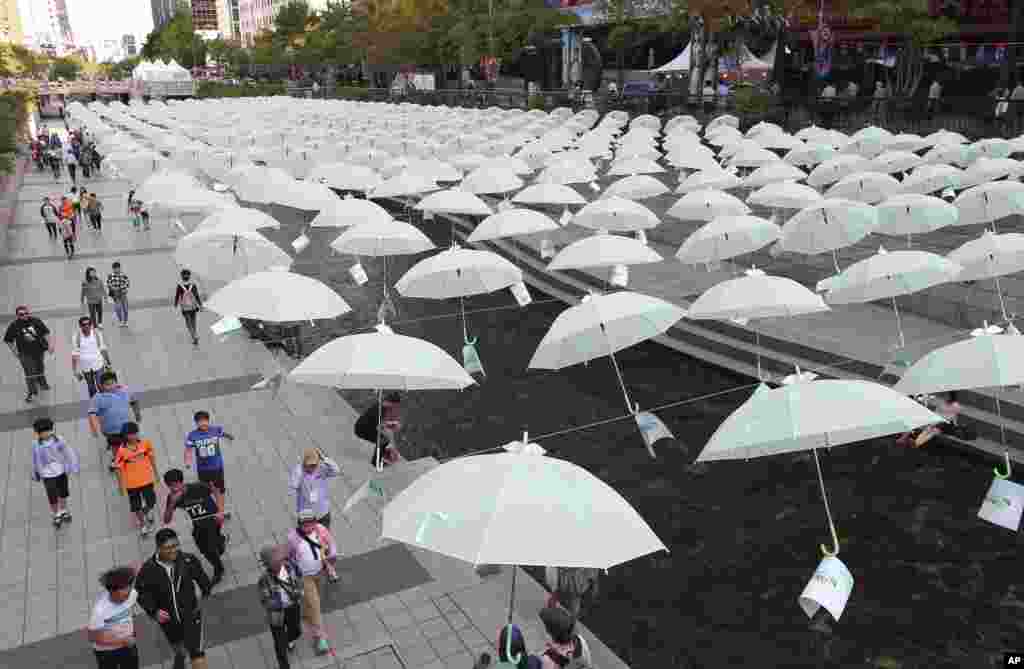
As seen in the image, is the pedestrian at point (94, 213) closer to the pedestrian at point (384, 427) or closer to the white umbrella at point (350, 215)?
the white umbrella at point (350, 215)

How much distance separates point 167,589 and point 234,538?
9.63 feet

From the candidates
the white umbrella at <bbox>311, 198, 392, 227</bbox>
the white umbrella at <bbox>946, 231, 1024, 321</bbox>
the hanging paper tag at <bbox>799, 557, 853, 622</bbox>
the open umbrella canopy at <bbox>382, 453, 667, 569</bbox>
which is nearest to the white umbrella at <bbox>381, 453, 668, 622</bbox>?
the open umbrella canopy at <bbox>382, 453, 667, 569</bbox>

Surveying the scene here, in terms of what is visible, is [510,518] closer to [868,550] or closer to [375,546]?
[375,546]

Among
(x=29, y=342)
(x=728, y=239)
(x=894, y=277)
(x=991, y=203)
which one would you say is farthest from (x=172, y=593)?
(x=991, y=203)

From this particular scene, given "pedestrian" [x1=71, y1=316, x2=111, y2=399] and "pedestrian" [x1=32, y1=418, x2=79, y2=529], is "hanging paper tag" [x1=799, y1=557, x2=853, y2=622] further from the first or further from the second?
"pedestrian" [x1=71, y1=316, x2=111, y2=399]

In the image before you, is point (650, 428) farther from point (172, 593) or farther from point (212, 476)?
point (172, 593)

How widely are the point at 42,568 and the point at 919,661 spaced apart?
882 centimetres

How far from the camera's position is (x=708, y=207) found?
18.0 meters

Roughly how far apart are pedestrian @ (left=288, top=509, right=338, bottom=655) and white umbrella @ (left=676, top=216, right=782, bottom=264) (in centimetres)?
940

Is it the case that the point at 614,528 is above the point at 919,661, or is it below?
above

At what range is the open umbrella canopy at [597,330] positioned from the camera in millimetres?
10609

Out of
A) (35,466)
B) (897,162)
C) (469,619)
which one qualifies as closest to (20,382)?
(35,466)

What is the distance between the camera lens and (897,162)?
71.0 ft

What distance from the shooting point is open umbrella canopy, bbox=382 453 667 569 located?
558 cm
